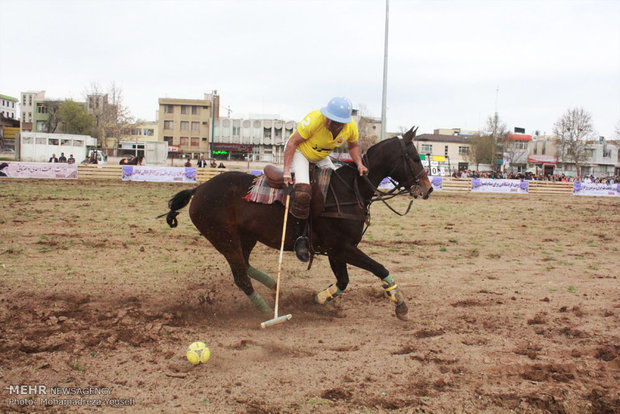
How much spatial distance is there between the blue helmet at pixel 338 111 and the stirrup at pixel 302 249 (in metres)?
1.73

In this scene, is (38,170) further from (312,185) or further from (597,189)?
(597,189)

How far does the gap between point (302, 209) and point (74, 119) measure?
81716 mm

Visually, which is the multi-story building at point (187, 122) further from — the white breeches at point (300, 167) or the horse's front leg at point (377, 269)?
the horse's front leg at point (377, 269)

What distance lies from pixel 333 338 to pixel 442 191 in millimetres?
30235

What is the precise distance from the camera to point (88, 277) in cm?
834

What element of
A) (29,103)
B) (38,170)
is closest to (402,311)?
(38,170)

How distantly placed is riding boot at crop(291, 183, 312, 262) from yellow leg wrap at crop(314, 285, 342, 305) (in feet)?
3.03

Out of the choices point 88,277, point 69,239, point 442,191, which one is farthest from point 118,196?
point 442,191

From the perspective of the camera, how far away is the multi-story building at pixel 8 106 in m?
132

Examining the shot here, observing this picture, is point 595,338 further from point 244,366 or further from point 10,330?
point 10,330

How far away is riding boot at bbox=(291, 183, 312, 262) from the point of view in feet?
21.1

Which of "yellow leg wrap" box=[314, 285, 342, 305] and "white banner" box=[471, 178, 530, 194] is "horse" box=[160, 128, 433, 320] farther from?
"white banner" box=[471, 178, 530, 194]

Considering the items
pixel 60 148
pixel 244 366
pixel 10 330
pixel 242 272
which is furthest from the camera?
pixel 60 148
